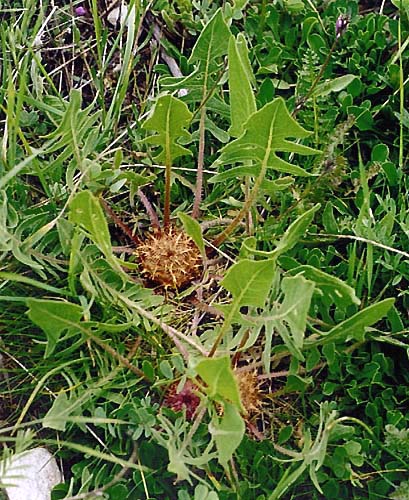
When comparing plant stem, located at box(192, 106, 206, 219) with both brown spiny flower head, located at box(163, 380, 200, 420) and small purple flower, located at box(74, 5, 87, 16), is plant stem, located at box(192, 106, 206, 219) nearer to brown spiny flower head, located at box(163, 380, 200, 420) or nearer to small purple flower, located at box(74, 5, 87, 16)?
brown spiny flower head, located at box(163, 380, 200, 420)

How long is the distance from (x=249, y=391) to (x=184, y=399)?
5.1 inches

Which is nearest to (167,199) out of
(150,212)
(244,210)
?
(150,212)

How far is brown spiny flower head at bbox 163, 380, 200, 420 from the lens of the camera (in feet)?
4.93

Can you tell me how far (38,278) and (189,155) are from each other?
44 cm

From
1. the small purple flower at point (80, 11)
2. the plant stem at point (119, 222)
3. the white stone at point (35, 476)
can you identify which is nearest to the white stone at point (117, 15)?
the small purple flower at point (80, 11)

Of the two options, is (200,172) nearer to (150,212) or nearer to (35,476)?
(150,212)

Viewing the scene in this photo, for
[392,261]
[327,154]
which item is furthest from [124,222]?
[392,261]

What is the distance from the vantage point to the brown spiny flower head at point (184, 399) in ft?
4.93

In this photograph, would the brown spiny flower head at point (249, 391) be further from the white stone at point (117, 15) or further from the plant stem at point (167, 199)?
the white stone at point (117, 15)

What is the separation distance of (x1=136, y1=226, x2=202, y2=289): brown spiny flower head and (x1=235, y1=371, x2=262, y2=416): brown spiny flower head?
251mm

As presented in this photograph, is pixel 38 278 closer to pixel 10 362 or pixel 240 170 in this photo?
pixel 10 362

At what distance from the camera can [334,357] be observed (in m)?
1.48

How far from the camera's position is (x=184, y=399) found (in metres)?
1.51

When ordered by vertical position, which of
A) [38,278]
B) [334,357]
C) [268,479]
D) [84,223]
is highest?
[84,223]
